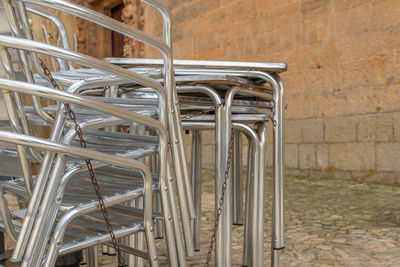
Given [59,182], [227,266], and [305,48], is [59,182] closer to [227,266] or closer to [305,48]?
[227,266]

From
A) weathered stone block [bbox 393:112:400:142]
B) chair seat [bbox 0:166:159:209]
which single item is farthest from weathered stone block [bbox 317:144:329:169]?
chair seat [bbox 0:166:159:209]

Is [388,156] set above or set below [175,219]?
above

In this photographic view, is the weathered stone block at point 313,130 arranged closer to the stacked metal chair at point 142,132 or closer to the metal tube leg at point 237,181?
the metal tube leg at point 237,181

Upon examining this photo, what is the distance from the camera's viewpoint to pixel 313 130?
5301 millimetres

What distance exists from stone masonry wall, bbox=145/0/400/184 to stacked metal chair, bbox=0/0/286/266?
322 cm

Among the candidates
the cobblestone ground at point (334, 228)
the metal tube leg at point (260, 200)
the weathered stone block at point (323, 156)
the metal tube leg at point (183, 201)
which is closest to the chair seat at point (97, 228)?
the metal tube leg at point (183, 201)

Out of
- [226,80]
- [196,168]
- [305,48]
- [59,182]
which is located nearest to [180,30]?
[305,48]

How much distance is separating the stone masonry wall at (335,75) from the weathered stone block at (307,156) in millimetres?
11

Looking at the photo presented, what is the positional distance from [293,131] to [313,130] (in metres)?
0.27

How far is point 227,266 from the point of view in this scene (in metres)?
1.46

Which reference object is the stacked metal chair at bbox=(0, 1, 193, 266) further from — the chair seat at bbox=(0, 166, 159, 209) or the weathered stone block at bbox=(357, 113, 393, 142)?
the weathered stone block at bbox=(357, 113, 393, 142)

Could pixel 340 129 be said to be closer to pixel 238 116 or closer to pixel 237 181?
pixel 237 181

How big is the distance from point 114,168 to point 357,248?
4.43 ft

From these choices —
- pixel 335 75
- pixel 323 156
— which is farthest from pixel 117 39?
pixel 323 156
